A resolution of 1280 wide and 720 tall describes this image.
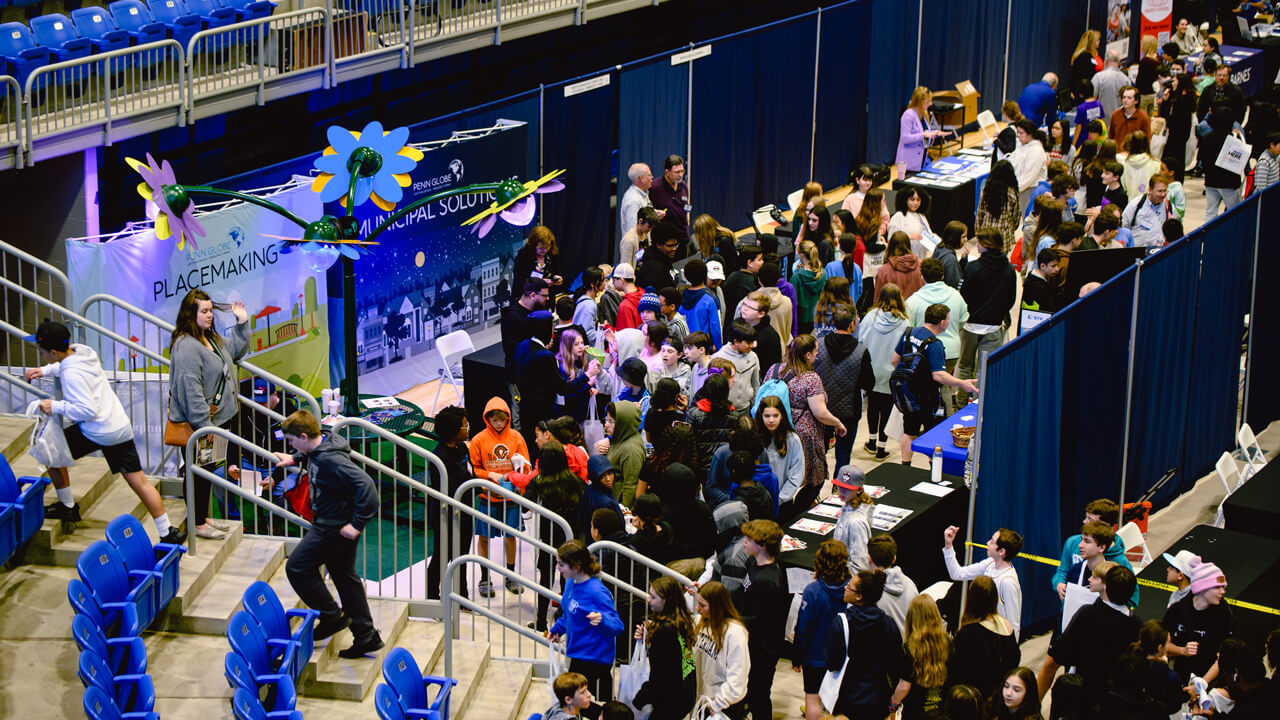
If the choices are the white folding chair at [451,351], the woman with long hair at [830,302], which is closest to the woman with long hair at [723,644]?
the woman with long hair at [830,302]

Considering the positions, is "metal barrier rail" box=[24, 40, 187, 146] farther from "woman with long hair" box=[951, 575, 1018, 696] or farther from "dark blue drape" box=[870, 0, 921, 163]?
"dark blue drape" box=[870, 0, 921, 163]

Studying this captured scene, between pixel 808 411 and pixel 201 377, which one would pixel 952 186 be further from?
pixel 201 377

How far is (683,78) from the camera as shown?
15844mm

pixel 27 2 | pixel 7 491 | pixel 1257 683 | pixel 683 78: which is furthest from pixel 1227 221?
pixel 27 2

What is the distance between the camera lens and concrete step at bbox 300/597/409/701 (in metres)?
7.54

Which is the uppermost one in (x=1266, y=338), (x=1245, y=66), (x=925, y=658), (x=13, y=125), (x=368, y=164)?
(x=368, y=164)

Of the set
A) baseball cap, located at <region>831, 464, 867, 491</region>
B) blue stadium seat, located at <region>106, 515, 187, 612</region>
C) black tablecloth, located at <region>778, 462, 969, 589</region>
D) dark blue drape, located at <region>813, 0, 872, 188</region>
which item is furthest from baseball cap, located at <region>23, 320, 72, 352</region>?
dark blue drape, located at <region>813, 0, 872, 188</region>

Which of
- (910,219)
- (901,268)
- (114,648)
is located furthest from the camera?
(910,219)

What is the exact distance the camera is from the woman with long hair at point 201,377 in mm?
7961

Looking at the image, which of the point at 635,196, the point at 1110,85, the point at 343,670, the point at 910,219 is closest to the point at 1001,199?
the point at 910,219

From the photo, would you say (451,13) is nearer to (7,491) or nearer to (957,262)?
(957,262)

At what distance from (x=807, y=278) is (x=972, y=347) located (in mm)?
1467

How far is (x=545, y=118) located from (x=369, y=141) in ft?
17.8

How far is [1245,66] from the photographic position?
71.7ft
